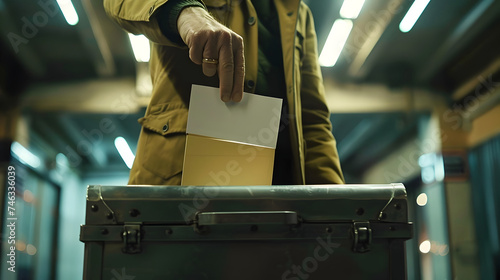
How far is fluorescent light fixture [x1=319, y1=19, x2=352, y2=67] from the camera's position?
403 cm

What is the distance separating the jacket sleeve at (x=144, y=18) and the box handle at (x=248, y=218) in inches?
11.8

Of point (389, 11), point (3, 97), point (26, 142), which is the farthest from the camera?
point (26, 142)

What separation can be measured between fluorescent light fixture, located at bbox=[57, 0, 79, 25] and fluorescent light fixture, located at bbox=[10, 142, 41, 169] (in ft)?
5.55

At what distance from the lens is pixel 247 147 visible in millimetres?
790

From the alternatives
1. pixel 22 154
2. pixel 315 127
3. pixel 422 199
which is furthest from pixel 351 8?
pixel 22 154

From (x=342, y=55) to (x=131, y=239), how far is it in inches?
165

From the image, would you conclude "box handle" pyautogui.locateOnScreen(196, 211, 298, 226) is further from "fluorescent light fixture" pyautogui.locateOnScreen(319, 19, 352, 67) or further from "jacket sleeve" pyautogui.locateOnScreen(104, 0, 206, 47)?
"fluorescent light fixture" pyautogui.locateOnScreen(319, 19, 352, 67)

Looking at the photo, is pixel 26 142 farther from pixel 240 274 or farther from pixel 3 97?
pixel 240 274

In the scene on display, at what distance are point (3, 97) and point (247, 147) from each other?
476cm

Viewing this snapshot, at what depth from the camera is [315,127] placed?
114 cm

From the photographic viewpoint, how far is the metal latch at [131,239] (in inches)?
27.6

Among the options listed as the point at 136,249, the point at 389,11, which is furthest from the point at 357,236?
the point at 389,11

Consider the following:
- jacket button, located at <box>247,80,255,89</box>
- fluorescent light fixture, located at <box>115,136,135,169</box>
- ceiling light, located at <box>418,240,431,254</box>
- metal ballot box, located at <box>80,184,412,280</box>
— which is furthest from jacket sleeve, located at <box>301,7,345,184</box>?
fluorescent light fixture, located at <box>115,136,135,169</box>

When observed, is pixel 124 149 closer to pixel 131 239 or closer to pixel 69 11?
pixel 69 11
